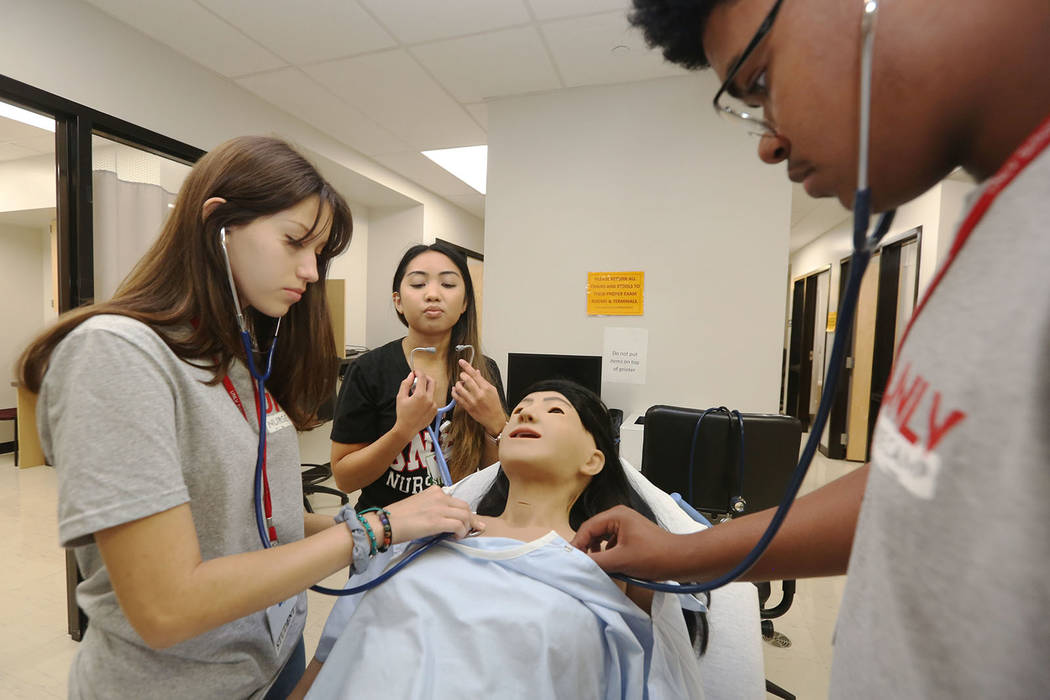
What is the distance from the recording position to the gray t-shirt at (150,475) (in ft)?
2.10

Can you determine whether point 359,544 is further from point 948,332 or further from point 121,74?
point 121,74

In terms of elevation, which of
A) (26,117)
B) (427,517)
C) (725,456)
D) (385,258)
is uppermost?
(26,117)

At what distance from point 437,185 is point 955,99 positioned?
5.23 meters

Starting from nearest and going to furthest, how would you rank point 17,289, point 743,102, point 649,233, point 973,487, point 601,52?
point 973,487 < point 743,102 < point 601,52 < point 649,233 < point 17,289

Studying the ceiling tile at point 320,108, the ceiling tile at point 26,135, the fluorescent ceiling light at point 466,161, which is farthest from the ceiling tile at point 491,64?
the ceiling tile at point 26,135

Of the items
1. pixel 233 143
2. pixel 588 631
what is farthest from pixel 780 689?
pixel 233 143

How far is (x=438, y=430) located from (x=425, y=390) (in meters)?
0.18

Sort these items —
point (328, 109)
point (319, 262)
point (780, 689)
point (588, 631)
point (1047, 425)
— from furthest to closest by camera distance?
point (328, 109) < point (780, 689) < point (319, 262) < point (588, 631) < point (1047, 425)

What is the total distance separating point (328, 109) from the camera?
3.45 meters

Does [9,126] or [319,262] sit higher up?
[9,126]

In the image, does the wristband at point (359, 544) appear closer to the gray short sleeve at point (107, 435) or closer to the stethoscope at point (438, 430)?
the gray short sleeve at point (107, 435)

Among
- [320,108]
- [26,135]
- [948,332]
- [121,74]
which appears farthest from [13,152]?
[948,332]

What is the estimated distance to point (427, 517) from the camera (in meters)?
0.95

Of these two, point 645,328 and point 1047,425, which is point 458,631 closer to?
point 1047,425
